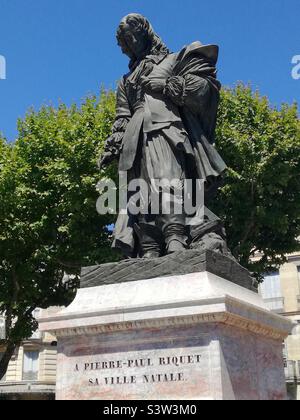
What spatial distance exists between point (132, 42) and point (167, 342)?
4504 mm

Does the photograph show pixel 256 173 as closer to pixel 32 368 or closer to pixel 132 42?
pixel 132 42

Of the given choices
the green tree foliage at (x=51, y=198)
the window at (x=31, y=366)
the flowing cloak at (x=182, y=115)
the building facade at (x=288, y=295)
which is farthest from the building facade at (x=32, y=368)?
the flowing cloak at (x=182, y=115)

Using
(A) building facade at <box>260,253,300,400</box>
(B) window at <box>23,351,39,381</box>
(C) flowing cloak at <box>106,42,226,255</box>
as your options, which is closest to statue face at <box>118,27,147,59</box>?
(C) flowing cloak at <box>106,42,226,255</box>

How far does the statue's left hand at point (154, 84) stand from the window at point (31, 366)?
3798 cm

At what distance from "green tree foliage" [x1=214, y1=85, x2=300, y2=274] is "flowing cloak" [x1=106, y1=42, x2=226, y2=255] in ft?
37.5

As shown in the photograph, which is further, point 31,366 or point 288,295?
point 31,366

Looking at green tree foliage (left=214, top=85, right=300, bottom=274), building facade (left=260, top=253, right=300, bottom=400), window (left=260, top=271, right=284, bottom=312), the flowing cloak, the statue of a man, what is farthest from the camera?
window (left=260, top=271, right=284, bottom=312)

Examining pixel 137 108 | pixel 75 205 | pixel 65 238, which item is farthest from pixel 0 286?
pixel 137 108

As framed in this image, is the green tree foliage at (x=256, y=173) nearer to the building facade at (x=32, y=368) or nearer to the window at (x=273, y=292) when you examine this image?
the window at (x=273, y=292)

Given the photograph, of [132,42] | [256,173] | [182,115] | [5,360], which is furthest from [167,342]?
[5,360]

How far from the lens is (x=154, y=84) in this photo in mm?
8078

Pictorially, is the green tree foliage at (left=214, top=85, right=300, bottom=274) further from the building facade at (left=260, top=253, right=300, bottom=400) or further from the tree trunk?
the building facade at (left=260, top=253, right=300, bottom=400)

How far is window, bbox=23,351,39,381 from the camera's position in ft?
140

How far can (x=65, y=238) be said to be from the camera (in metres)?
21.5
